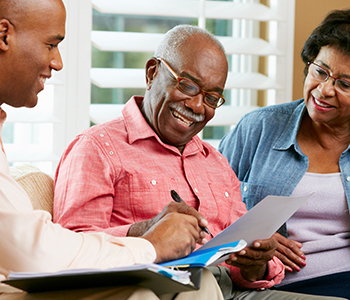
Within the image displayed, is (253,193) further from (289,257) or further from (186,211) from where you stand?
(186,211)

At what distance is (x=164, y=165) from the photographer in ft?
5.48

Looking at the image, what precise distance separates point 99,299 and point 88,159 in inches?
21.7

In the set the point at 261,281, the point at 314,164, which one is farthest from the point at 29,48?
the point at 314,164

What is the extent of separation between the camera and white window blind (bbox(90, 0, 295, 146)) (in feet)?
7.49

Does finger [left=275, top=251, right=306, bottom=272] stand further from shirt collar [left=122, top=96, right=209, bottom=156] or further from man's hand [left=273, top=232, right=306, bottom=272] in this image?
shirt collar [left=122, top=96, right=209, bottom=156]

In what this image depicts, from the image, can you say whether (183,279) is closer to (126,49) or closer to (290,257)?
(290,257)

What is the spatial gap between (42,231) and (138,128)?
27.0 inches

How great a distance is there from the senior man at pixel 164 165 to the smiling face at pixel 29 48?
379 mm

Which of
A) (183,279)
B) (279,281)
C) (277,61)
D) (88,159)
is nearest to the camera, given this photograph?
(183,279)

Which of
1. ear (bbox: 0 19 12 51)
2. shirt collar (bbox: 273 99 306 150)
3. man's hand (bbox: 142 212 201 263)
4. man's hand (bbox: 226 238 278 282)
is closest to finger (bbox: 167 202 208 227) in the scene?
man's hand (bbox: 142 212 201 263)

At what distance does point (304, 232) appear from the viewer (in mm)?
1965

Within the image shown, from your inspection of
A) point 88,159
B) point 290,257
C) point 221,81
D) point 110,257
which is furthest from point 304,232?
point 110,257

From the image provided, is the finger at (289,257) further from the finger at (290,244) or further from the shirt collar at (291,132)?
the shirt collar at (291,132)

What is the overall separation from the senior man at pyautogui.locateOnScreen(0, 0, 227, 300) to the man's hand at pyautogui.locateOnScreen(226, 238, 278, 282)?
255 mm
